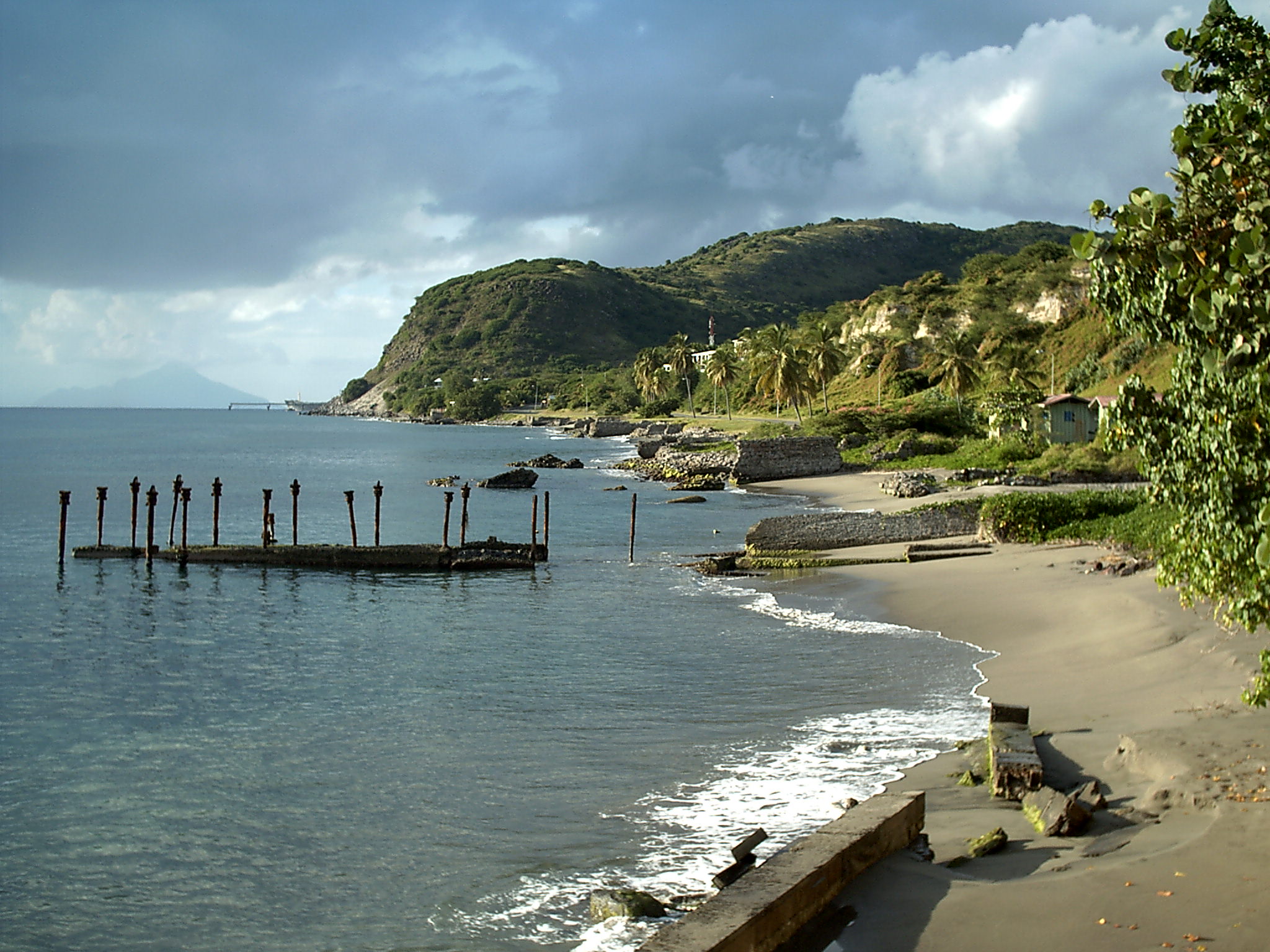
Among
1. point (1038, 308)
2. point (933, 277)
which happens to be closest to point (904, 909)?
point (1038, 308)

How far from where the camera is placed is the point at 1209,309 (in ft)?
21.3

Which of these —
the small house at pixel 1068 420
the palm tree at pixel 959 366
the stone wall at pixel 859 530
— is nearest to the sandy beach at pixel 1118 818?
the stone wall at pixel 859 530

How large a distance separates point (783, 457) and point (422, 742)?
5339 centimetres

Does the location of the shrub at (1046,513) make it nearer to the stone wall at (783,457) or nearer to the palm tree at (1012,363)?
the stone wall at (783,457)

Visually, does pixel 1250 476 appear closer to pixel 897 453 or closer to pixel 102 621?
pixel 102 621

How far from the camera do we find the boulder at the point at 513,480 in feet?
221

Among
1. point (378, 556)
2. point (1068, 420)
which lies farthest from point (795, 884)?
point (1068, 420)

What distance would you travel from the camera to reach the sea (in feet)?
34.0

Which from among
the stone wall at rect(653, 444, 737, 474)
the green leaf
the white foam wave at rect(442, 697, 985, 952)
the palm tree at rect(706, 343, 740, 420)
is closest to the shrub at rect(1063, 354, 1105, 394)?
the stone wall at rect(653, 444, 737, 474)

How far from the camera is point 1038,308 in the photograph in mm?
96125

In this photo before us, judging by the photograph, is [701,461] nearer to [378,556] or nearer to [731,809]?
[378,556]

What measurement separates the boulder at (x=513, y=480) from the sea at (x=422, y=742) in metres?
33.0

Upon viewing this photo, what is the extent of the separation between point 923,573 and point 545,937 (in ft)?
65.3

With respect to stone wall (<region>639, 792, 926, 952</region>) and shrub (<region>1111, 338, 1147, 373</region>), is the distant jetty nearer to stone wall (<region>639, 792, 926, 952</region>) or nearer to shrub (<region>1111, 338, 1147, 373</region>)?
stone wall (<region>639, 792, 926, 952</region>)
